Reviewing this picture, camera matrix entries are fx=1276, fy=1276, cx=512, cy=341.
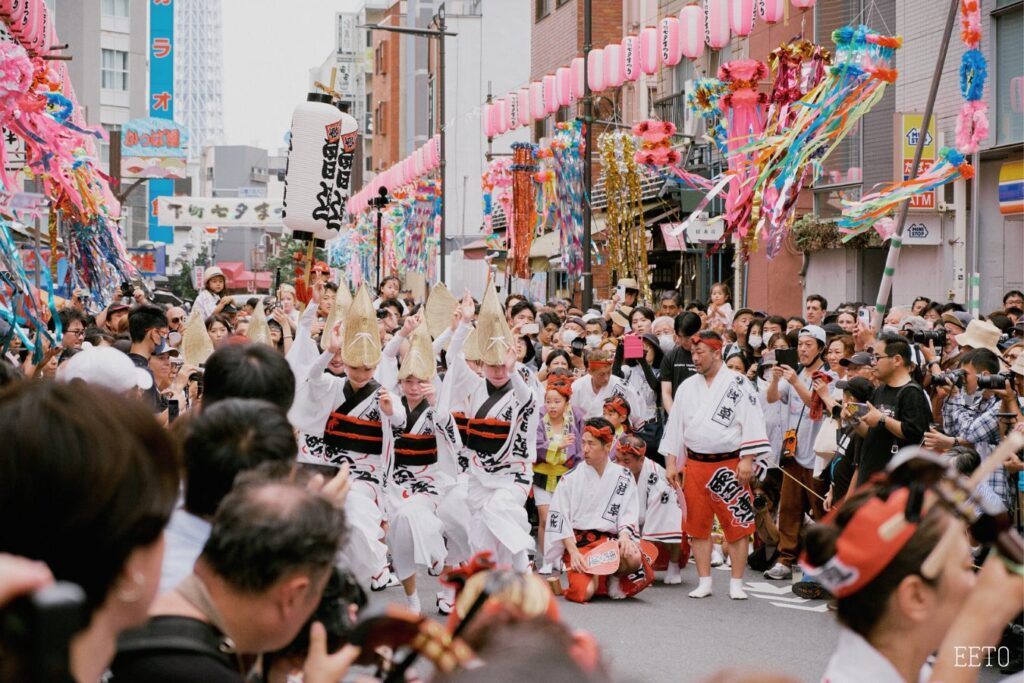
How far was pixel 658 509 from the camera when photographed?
1031cm

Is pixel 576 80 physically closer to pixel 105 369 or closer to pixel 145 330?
pixel 145 330

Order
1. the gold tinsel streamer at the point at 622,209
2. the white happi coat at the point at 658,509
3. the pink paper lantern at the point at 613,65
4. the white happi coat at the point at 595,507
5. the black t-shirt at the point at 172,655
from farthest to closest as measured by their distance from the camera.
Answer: the gold tinsel streamer at the point at 622,209 < the pink paper lantern at the point at 613,65 < the white happi coat at the point at 658,509 < the white happi coat at the point at 595,507 < the black t-shirt at the point at 172,655

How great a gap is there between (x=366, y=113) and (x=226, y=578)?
8661cm

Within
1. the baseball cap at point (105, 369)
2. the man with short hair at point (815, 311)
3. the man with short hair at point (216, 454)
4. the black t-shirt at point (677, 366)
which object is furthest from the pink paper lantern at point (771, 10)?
the man with short hair at point (216, 454)

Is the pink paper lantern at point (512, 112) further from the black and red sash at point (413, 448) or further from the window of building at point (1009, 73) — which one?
the black and red sash at point (413, 448)

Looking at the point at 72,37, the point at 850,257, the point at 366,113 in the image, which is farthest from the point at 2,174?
the point at 366,113

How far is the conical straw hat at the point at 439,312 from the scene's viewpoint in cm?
1078

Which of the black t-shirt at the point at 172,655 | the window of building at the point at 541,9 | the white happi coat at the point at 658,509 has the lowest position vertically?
the white happi coat at the point at 658,509

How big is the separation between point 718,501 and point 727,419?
609mm

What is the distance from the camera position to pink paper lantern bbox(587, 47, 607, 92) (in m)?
20.3

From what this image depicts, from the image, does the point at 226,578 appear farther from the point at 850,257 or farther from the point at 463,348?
the point at 850,257

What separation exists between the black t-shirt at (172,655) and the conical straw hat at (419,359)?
6.47 meters

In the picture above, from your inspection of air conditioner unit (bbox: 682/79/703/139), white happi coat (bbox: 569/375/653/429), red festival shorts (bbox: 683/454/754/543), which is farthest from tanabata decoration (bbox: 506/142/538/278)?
red festival shorts (bbox: 683/454/754/543)

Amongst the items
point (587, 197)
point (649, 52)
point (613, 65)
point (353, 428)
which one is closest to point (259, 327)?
point (353, 428)
